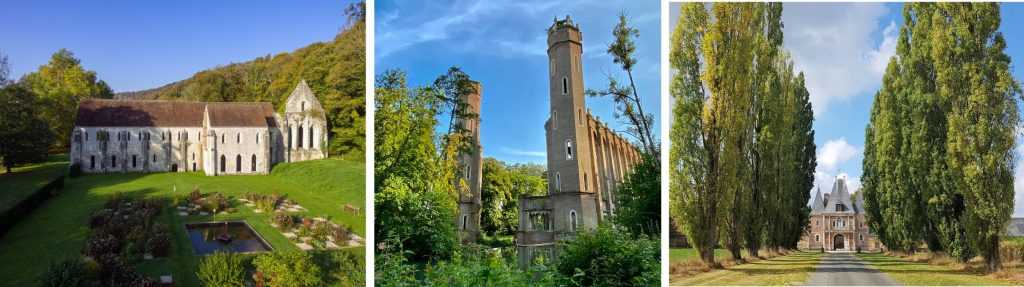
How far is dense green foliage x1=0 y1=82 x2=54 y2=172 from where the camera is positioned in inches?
168

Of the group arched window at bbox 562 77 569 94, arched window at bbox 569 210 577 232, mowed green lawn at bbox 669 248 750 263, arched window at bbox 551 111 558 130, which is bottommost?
mowed green lawn at bbox 669 248 750 263

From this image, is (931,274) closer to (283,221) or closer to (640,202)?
(640,202)

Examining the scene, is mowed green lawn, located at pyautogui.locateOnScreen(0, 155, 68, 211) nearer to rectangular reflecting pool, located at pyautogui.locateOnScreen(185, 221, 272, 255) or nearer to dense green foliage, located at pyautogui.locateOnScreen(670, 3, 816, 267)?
rectangular reflecting pool, located at pyautogui.locateOnScreen(185, 221, 272, 255)

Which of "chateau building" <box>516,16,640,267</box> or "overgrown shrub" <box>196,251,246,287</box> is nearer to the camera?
"overgrown shrub" <box>196,251,246,287</box>

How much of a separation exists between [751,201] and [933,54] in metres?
2.73

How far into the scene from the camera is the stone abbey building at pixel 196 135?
4477 mm

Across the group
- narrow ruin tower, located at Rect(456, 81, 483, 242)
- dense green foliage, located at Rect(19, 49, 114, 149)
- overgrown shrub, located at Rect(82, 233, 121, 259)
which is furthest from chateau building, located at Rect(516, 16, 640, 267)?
dense green foliage, located at Rect(19, 49, 114, 149)

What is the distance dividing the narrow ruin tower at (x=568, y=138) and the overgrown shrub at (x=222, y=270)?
238 cm

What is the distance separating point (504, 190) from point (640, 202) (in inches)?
46.5

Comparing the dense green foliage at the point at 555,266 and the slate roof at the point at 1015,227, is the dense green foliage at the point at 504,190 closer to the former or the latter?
the dense green foliage at the point at 555,266

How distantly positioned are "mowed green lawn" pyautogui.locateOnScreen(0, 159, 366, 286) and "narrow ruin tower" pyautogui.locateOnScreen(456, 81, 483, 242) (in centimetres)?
79

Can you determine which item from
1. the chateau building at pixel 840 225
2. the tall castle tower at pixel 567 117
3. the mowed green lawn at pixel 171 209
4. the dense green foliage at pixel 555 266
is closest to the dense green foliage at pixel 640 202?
the dense green foliage at pixel 555 266

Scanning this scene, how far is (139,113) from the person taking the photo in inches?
181

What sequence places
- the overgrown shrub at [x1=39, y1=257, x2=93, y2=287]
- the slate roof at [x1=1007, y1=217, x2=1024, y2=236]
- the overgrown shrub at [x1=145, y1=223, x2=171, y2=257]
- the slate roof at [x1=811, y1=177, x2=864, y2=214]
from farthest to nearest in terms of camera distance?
1. the slate roof at [x1=811, y1=177, x2=864, y2=214]
2. the slate roof at [x1=1007, y1=217, x2=1024, y2=236]
3. the overgrown shrub at [x1=145, y1=223, x2=171, y2=257]
4. the overgrown shrub at [x1=39, y1=257, x2=93, y2=287]
